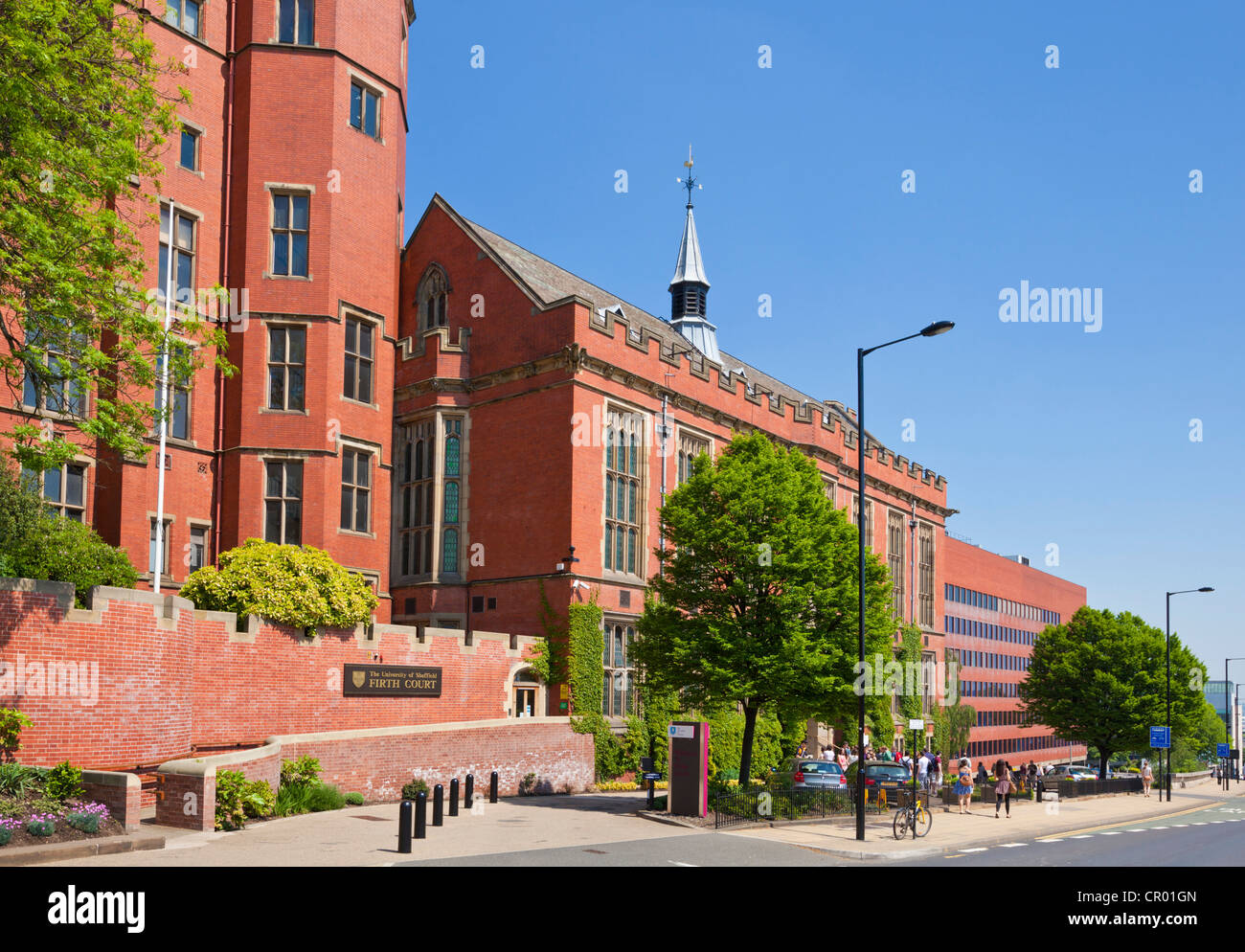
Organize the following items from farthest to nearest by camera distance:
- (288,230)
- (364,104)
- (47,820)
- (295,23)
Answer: (364,104)
(295,23)
(288,230)
(47,820)

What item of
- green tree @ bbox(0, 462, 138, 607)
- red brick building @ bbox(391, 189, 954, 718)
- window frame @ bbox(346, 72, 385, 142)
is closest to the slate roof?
red brick building @ bbox(391, 189, 954, 718)

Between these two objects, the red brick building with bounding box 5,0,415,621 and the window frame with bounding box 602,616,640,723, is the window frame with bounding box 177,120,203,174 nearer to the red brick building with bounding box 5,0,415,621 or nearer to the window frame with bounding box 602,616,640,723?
the red brick building with bounding box 5,0,415,621

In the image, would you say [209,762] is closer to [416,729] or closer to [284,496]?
[416,729]

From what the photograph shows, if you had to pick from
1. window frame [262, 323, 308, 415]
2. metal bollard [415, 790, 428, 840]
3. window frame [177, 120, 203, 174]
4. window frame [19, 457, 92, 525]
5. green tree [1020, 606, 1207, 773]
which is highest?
window frame [177, 120, 203, 174]

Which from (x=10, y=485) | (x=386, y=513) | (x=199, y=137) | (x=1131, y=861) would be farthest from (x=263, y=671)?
(x=1131, y=861)

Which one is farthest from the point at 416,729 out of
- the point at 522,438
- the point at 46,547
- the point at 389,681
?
the point at 522,438

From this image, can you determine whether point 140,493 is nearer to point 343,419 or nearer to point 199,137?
point 343,419

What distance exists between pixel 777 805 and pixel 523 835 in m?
7.10

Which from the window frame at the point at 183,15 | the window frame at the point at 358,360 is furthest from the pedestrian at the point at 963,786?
the window frame at the point at 183,15

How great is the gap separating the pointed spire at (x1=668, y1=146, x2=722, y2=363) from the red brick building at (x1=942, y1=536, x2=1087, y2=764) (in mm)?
24625

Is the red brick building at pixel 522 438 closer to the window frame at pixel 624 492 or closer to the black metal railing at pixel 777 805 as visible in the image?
the window frame at pixel 624 492

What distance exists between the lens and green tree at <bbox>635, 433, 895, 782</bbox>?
26422 mm

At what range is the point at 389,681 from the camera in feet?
90.9

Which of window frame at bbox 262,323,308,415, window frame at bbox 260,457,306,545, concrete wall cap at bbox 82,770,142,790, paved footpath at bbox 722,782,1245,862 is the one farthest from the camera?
window frame at bbox 262,323,308,415
